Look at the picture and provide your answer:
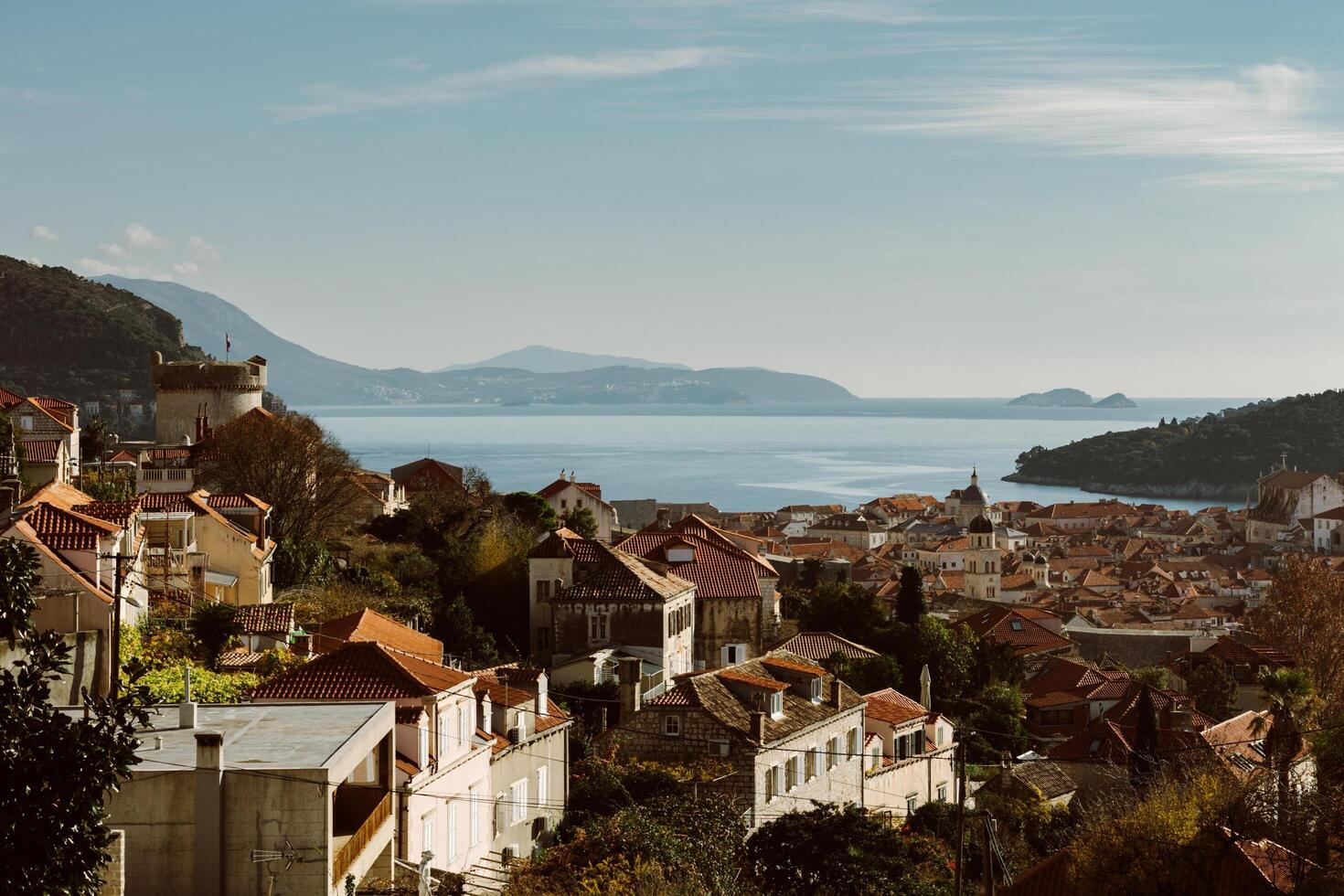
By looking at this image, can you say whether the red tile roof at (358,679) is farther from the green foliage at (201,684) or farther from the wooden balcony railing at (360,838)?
the wooden balcony railing at (360,838)

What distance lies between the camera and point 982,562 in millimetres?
87312

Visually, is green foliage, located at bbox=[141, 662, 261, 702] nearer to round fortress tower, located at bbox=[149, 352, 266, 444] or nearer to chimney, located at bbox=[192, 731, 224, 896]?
chimney, located at bbox=[192, 731, 224, 896]

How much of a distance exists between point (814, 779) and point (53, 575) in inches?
464

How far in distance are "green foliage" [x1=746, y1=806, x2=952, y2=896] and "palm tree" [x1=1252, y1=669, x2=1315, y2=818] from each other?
8.33 meters

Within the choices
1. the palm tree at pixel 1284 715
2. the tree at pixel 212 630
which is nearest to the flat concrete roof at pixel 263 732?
the tree at pixel 212 630

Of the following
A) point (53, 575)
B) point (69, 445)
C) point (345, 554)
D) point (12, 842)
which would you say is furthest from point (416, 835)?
point (69, 445)

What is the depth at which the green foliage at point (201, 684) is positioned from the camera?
1670 centimetres

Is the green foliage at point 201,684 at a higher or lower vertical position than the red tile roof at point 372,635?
higher

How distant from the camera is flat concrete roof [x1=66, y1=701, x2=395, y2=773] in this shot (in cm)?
1152

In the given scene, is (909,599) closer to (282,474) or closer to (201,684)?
(282,474)

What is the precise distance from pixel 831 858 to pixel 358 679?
246 inches

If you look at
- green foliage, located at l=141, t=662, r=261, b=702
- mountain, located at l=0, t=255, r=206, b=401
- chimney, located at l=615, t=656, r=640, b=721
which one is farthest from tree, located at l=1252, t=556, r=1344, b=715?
mountain, located at l=0, t=255, r=206, b=401

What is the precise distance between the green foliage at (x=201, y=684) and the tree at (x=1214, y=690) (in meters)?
27.1

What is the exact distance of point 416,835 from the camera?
1516cm
